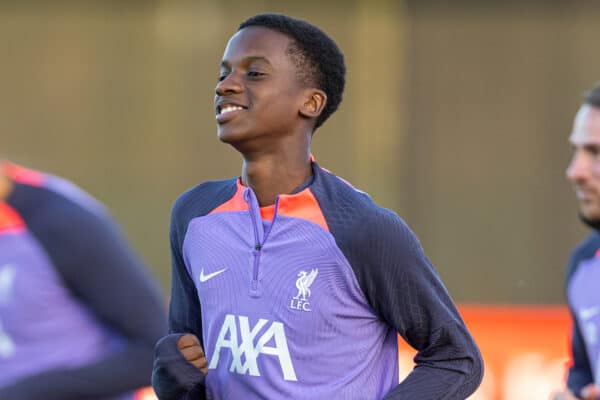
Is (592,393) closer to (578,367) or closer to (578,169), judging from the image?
(578,367)

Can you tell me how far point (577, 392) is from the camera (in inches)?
153

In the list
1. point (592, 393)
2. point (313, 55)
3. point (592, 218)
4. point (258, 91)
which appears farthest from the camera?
point (592, 218)

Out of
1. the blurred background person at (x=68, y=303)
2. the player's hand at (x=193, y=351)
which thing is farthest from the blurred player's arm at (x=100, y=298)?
the player's hand at (x=193, y=351)

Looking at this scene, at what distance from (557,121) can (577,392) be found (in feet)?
27.0

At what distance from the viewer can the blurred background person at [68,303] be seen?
3.67 m

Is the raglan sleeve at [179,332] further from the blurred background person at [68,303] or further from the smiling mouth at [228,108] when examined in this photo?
the blurred background person at [68,303]

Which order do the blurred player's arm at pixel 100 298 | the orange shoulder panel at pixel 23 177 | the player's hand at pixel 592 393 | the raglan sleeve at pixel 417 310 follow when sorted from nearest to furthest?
1. the raglan sleeve at pixel 417 310
2. the player's hand at pixel 592 393
3. the blurred player's arm at pixel 100 298
4. the orange shoulder panel at pixel 23 177

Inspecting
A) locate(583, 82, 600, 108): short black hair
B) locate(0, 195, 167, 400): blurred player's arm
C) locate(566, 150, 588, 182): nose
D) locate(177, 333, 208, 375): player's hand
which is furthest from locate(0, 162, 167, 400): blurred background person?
locate(583, 82, 600, 108): short black hair

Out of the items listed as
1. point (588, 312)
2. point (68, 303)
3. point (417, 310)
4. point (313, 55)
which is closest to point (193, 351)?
point (417, 310)

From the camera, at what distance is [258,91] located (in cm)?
301

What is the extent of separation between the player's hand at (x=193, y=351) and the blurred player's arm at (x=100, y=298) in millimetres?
766

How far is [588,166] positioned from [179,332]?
60.2 inches

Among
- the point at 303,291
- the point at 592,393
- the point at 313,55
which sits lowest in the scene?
the point at 592,393

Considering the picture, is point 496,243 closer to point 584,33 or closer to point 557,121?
point 557,121
